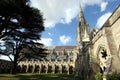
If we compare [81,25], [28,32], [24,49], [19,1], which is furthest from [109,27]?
[81,25]

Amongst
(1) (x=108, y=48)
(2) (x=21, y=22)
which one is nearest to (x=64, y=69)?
(2) (x=21, y=22)

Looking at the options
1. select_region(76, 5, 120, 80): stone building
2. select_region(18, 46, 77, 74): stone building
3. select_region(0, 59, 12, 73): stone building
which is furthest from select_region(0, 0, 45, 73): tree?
select_region(0, 59, 12, 73): stone building

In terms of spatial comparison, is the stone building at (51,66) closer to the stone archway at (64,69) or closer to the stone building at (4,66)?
the stone archway at (64,69)

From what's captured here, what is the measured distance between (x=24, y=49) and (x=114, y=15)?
74.1ft

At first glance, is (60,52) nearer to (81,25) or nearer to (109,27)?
(81,25)

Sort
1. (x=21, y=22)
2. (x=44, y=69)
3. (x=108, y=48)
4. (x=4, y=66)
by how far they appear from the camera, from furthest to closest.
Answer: (x=44, y=69)
(x=4, y=66)
(x=21, y=22)
(x=108, y=48)

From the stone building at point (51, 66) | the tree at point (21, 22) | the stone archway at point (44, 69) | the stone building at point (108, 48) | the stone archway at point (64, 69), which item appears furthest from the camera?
the stone archway at point (44, 69)

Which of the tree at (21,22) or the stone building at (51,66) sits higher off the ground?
the tree at (21,22)

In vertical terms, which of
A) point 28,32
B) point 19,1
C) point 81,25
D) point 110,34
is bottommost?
point 110,34

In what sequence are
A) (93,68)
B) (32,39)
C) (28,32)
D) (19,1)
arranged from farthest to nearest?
1. (32,39)
2. (28,32)
3. (19,1)
4. (93,68)

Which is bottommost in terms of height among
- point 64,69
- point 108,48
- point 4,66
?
point 64,69

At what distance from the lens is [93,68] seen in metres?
17.5

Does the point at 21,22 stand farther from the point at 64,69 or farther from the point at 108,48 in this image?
the point at 64,69

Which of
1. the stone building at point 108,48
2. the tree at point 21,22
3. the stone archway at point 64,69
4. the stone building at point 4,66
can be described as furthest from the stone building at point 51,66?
the stone building at point 108,48
